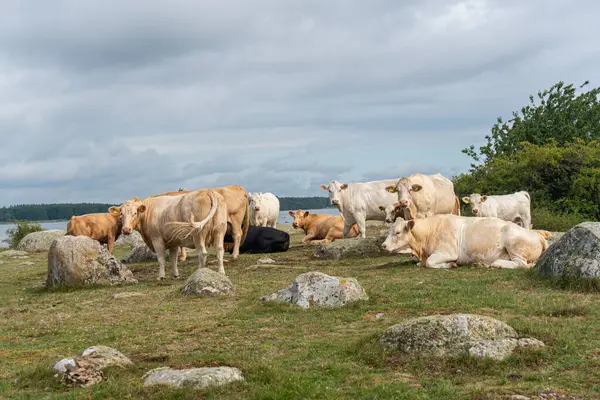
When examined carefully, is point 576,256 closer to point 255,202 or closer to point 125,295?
point 125,295

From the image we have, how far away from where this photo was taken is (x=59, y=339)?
10844mm

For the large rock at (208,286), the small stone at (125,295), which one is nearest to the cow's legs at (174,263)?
the small stone at (125,295)

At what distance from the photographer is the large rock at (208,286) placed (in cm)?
1414

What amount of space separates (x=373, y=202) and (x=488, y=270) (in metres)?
9.89

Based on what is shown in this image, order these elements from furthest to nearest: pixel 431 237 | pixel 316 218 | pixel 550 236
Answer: pixel 316 218, pixel 550 236, pixel 431 237

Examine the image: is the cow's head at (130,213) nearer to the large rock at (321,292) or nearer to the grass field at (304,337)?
the grass field at (304,337)

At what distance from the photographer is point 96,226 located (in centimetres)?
2472

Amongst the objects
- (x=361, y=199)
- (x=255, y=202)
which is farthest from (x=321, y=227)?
(x=255, y=202)

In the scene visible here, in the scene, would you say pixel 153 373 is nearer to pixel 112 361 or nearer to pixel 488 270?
pixel 112 361

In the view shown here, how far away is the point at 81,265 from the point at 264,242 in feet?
30.3

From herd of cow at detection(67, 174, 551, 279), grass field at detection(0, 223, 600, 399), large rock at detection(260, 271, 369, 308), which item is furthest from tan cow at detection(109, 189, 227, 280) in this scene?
large rock at detection(260, 271, 369, 308)

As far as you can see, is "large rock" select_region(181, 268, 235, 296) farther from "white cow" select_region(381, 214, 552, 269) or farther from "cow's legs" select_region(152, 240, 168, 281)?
"white cow" select_region(381, 214, 552, 269)

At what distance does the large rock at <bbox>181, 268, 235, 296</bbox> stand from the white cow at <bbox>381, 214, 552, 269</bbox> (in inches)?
190

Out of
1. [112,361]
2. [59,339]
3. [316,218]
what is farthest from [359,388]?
[316,218]
